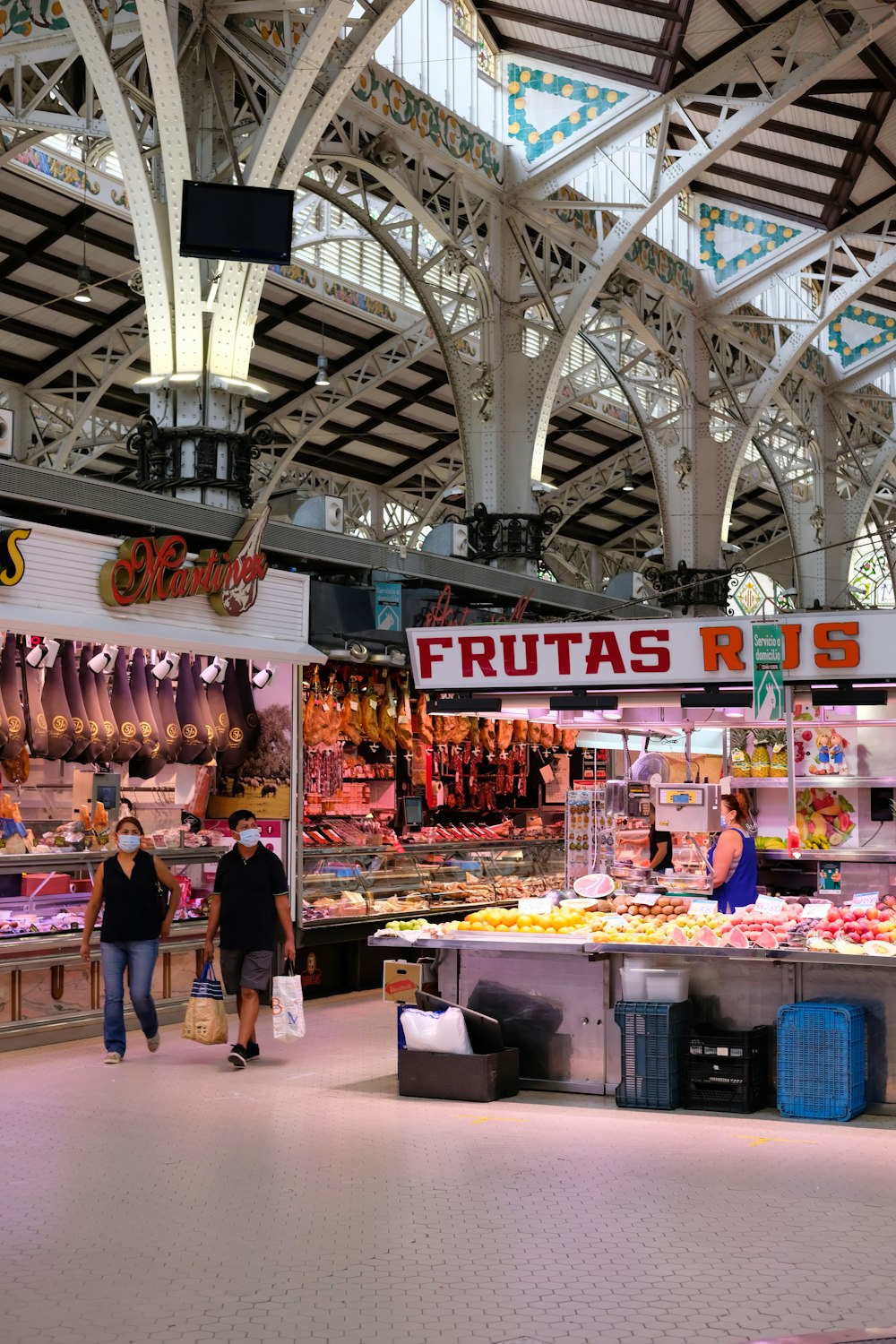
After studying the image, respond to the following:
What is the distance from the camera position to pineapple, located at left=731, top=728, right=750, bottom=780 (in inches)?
571

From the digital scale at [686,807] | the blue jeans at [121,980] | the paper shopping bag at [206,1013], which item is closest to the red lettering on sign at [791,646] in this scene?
the digital scale at [686,807]

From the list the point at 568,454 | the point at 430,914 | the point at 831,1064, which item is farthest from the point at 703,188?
the point at 831,1064

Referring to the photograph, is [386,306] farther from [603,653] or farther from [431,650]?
[603,653]

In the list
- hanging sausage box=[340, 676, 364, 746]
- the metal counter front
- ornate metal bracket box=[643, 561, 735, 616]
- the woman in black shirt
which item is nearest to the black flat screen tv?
the woman in black shirt

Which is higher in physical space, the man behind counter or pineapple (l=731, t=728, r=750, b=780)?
pineapple (l=731, t=728, r=750, b=780)

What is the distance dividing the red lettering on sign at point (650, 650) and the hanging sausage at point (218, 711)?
3582mm

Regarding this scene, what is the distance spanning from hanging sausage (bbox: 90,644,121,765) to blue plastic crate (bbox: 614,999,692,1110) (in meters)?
4.56

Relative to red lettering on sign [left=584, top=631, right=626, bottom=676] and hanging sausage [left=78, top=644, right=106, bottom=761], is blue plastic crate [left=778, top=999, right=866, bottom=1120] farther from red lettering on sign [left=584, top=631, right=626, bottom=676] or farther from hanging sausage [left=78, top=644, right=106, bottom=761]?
hanging sausage [left=78, top=644, right=106, bottom=761]

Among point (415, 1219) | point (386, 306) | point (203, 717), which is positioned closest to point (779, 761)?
point (203, 717)

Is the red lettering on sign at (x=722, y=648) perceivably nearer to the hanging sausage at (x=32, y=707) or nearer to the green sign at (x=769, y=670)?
the green sign at (x=769, y=670)

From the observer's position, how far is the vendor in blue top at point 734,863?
9.45 metres

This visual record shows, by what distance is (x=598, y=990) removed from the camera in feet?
27.1

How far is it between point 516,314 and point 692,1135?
11.1m

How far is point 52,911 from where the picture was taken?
9891 millimetres
